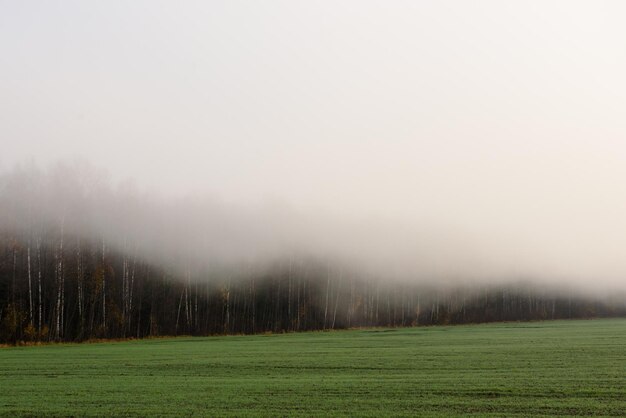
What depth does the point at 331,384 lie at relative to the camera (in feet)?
83.5

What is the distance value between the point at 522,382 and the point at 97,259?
57588 mm

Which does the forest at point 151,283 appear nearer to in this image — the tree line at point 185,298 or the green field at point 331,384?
the tree line at point 185,298

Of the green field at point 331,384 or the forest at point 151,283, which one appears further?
the forest at point 151,283

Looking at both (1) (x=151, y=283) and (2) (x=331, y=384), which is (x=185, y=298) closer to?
(1) (x=151, y=283)

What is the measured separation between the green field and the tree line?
91.9 ft

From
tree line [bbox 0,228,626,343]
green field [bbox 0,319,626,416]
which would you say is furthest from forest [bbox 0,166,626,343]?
green field [bbox 0,319,626,416]

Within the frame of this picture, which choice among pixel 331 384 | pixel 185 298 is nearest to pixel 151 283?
pixel 185 298

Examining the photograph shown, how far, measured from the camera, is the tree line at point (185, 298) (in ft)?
214

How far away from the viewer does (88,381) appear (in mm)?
28203

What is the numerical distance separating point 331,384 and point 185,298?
62.3 meters

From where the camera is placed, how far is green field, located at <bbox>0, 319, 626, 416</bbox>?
20.0 meters

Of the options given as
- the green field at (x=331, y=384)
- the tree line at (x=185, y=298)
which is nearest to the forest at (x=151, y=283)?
the tree line at (x=185, y=298)

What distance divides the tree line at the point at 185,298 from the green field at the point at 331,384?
28.0 metres

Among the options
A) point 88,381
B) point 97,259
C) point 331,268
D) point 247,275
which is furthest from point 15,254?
point 331,268
